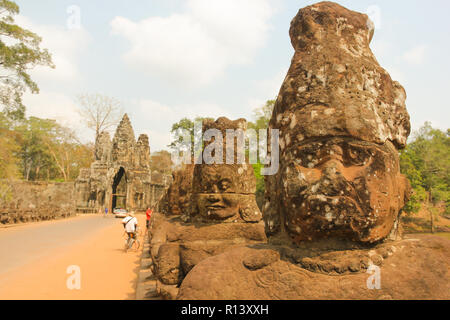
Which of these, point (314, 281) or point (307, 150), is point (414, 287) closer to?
point (314, 281)

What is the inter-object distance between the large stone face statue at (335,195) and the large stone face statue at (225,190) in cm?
194

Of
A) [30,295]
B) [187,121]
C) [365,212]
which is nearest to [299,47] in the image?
[365,212]

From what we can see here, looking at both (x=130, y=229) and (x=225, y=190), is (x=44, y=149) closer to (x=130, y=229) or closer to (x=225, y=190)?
(x=130, y=229)

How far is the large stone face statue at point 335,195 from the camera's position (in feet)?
5.41

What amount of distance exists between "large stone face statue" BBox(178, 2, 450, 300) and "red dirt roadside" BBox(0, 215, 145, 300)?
3.66 m

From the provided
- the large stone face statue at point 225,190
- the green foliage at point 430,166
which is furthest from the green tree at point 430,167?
the large stone face statue at point 225,190

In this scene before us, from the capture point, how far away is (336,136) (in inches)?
73.9

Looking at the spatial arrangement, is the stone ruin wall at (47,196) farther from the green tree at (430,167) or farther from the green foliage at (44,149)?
the green tree at (430,167)

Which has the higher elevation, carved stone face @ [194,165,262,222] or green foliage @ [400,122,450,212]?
green foliage @ [400,122,450,212]

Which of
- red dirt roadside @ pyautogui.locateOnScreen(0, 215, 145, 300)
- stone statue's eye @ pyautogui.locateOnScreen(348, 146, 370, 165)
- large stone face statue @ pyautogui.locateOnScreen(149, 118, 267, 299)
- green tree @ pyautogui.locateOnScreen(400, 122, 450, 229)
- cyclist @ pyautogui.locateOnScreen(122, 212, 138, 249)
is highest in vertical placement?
green tree @ pyautogui.locateOnScreen(400, 122, 450, 229)

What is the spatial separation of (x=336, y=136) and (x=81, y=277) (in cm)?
598

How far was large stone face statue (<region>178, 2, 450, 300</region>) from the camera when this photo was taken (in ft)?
5.41

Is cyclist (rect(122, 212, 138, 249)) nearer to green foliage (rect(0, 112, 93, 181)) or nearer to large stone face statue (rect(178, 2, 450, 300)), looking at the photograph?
large stone face statue (rect(178, 2, 450, 300))

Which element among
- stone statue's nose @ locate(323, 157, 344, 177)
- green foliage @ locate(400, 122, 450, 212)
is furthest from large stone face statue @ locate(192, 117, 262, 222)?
green foliage @ locate(400, 122, 450, 212)
